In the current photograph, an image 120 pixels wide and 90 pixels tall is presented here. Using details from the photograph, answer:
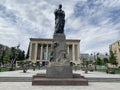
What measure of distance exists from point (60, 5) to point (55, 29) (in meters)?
2.35

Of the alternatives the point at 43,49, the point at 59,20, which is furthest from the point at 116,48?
the point at 59,20

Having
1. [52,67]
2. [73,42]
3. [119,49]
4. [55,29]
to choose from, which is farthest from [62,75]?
[73,42]

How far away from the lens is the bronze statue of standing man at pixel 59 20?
16047 millimetres

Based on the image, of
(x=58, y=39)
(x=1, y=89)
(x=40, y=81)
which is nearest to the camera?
(x=1, y=89)

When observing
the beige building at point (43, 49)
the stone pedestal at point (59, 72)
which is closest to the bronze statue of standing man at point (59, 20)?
the stone pedestal at point (59, 72)

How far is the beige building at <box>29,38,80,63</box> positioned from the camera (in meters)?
98.5

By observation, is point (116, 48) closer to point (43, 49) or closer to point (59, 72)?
point (43, 49)

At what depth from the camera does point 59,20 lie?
1614 cm

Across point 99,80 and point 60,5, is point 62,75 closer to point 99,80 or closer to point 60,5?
point 99,80

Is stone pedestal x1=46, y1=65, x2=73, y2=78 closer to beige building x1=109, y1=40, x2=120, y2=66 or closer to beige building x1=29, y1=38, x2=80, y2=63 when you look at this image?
beige building x1=109, y1=40, x2=120, y2=66

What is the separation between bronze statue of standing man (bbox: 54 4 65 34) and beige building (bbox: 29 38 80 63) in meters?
81.3

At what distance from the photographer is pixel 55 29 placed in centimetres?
1612

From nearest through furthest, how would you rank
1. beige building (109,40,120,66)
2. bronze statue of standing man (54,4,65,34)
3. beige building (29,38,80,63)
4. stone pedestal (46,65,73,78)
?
stone pedestal (46,65,73,78) < bronze statue of standing man (54,4,65,34) < beige building (109,40,120,66) < beige building (29,38,80,63)

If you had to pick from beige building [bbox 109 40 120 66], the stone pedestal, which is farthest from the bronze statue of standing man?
beige building [bbox 109 40 120 66]
